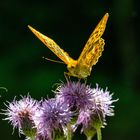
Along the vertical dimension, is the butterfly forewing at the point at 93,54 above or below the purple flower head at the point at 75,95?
above

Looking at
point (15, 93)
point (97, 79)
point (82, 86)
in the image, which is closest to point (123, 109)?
point (97, 79)

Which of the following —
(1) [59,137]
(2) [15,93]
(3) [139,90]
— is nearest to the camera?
(1) [59,137]

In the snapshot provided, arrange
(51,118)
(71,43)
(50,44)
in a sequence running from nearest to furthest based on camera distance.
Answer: (51,118)
(50,44)
(71,43)

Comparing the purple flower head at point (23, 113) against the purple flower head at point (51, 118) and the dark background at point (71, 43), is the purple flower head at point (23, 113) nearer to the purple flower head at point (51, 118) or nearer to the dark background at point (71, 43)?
the purple flower head at point (51, 118)

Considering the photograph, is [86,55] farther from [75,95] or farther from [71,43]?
[71,43]

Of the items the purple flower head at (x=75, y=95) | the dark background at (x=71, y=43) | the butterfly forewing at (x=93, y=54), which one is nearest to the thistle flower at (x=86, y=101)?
the purple flower head at (x=75, y=95)

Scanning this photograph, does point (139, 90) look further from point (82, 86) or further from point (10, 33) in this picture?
point (82, 86)

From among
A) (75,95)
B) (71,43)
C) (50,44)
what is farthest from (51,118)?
(71,43)
